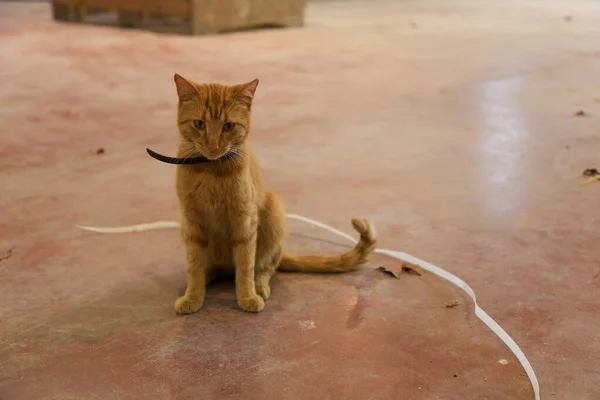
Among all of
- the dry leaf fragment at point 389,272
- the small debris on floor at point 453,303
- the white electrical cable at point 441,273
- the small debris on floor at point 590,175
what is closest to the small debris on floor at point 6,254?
the white electrical cable at point 441,273

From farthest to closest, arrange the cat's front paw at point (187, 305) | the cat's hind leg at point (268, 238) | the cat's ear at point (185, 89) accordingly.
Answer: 1. the cat's hind leg at point (268, 238)
2. the cat's front paw at point (187, 305)
3. the cat's ear at point (185, 89)

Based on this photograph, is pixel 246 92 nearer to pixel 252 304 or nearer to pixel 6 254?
pixel 252 304

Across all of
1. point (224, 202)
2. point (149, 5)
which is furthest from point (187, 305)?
point (149, 5)

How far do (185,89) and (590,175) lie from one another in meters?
2.36

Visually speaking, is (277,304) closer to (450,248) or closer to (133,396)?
(133,396)

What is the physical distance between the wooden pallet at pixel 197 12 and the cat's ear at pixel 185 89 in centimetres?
579

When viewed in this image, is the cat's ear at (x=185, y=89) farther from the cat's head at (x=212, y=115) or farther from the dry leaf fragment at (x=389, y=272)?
the dry leaf fragment at (x=389, y=272)

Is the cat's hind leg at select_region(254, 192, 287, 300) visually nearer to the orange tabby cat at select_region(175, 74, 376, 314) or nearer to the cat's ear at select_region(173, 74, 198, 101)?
the orange tabby cat at select_region(175, 74, 376, 314)

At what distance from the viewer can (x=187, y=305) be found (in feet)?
7.50

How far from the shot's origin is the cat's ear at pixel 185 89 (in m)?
Result: 2.13

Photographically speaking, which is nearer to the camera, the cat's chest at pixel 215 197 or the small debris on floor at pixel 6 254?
the cat's chest at pixel 215 197

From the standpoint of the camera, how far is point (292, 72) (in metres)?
6.12

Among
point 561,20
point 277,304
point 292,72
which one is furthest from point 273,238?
point 561,20

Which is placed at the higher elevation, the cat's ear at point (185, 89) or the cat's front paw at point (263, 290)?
the cat's ear at point (185, 89)
